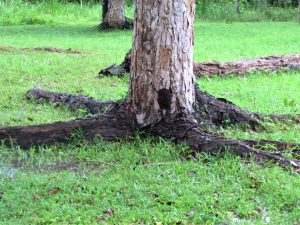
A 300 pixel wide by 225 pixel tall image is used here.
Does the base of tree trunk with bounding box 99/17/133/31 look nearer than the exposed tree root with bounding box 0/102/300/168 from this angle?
No

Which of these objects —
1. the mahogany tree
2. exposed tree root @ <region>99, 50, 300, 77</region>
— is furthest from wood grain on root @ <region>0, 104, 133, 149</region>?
exposed tree root @ <region>99, 50, 300, 77</region>

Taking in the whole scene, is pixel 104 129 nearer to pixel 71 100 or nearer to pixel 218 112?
pixel 218 112

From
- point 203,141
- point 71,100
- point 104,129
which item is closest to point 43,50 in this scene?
point 71,100

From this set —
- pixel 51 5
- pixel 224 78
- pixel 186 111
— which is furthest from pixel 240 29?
pixel 186 111

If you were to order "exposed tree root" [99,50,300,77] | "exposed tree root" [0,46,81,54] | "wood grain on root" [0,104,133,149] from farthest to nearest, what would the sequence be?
"exposed tree root" [0,46,81,54] → "exposed tree root" [99,50,300,77] → "wood grain on root" [0,104,133,149]

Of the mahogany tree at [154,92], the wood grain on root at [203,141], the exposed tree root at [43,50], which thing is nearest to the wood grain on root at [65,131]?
the mahogany tree at [154,92]

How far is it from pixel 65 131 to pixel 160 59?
1.15 meters

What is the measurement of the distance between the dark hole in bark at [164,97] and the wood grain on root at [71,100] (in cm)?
96

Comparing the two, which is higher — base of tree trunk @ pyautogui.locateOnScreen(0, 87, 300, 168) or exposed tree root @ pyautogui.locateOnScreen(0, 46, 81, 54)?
base of tree trunk @ pyautogui.locateOnScreen(0, 87, 300, 168)

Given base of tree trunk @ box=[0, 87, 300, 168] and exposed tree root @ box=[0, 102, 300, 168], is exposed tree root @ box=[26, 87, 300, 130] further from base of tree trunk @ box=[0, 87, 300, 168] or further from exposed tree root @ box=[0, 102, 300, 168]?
exposed tree root @ box=[0, 102, 300, 168]

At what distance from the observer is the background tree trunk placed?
5.89 metres

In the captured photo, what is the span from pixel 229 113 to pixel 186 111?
802 millimetres

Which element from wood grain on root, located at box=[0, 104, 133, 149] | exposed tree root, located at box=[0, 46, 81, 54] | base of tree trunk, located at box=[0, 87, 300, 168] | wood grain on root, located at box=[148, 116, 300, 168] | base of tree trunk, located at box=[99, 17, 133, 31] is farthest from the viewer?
base of tree trunk, located at box=[99, 17, 133, 31]

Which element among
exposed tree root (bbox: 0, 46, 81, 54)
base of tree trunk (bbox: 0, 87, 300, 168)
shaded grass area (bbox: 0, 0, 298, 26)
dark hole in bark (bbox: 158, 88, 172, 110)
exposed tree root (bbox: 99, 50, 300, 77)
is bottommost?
shaded grass area (bbox: 0, 0, 298, 26)
